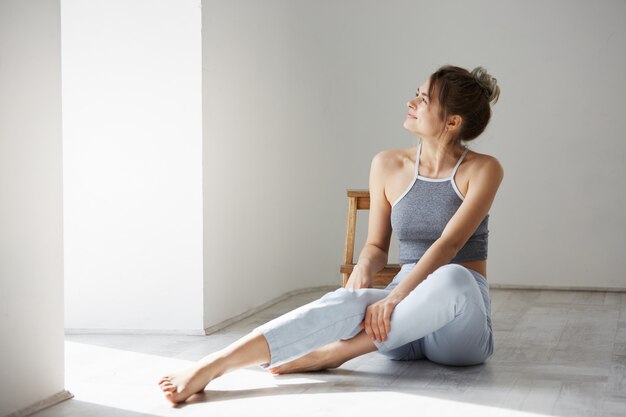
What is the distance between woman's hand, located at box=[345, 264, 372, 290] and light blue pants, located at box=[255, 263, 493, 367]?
0.11m

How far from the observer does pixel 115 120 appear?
3.48 meters

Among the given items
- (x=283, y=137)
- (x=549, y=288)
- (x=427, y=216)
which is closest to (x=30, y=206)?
(x=427, y=216)

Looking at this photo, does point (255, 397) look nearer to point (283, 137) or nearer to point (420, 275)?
point (420, 275)

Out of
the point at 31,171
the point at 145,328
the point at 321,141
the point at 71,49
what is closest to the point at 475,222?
the point at 31,171

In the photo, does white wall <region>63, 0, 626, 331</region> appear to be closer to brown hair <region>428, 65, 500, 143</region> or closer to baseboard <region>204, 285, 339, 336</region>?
baseboard <region>204, 285, 339, 336</region>

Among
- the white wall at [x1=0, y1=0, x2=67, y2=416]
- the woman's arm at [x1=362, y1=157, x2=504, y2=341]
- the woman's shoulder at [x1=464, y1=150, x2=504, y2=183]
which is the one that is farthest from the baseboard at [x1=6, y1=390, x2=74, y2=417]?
the woman's shoulder at [x1=464, y1=150, x2=504, y2=183]

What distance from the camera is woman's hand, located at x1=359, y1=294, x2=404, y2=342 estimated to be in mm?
2430

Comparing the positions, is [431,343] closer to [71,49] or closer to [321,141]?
[71,49]

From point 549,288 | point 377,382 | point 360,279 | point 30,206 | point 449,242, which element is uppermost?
point 30,206

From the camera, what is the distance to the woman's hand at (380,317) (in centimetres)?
243

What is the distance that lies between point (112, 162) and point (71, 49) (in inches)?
18.3

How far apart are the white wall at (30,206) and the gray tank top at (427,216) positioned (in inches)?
A: 40.0

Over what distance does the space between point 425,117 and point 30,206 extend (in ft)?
3.88

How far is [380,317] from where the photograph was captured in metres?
2.43
